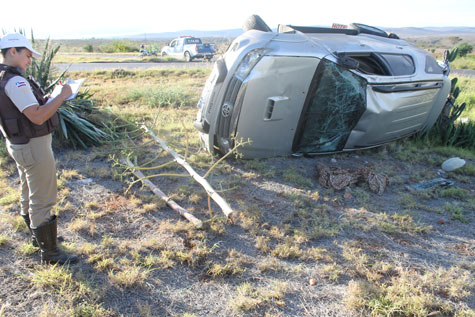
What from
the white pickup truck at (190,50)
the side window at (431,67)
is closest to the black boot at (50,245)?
the side window at (431,67)

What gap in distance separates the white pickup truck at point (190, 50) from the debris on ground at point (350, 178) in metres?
18.2

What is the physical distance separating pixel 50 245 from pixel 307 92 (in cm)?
328

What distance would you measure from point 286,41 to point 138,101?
15.8 feet

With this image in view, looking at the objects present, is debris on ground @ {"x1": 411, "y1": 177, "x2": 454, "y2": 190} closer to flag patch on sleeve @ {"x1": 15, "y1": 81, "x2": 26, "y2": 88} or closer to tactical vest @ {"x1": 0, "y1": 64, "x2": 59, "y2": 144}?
tactical vest @ {"x1": 0, "y1": 64, "x2": 59, "y2": 144}

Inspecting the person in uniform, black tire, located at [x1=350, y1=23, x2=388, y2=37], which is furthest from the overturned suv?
the person in uniform

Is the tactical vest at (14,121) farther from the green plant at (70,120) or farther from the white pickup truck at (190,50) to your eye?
the white pickup truck at (190,50)

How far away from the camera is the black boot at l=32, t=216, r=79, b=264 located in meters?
2.80

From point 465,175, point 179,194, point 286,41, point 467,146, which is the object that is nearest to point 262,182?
point 179,194

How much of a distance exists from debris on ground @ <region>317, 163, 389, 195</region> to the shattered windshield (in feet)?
1.63

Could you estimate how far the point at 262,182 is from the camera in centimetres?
449

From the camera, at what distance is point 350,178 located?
4379 mm

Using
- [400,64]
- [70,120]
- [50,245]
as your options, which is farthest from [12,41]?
[400,64]

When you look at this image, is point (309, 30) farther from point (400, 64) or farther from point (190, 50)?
point (190, 50)

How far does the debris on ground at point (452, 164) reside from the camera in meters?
4.98
